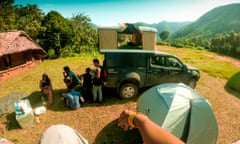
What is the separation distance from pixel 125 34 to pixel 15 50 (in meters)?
11.0

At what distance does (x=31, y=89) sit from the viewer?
10.4m

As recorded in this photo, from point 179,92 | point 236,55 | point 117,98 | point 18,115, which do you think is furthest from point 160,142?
point 236,55

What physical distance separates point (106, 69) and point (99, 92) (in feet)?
3.39

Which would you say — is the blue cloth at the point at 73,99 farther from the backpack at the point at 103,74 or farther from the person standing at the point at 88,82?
the backpack at the point at 103,74

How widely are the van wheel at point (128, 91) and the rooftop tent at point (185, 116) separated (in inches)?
101

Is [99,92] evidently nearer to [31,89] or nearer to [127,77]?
[127,77]

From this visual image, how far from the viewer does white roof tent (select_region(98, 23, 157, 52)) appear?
27.1 feet

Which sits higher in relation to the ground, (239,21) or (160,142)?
(239,21)

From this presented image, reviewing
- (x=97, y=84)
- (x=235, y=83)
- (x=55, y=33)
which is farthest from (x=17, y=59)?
(x=235, y=83)

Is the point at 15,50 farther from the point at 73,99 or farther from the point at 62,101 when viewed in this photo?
the point at 73,99

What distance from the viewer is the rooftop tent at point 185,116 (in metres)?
4.88

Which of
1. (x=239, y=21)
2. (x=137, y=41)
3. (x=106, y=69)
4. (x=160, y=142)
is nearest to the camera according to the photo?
(x=160, y=142)

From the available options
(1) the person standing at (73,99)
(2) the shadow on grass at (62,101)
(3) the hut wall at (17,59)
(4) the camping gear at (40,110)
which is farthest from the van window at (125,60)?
(3) the hut wall at (17,59)

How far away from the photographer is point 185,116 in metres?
5.02
